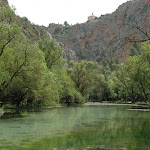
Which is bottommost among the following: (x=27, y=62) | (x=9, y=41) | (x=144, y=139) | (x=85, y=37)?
(x=144, y=139)

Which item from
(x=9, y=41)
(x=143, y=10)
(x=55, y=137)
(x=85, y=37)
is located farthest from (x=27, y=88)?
(x=85, y=37)

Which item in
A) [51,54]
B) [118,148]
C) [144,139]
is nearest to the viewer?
[118,148]

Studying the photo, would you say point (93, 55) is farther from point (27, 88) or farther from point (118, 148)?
point (118, 148)

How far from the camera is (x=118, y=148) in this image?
34.4 feet

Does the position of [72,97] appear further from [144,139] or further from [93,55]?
[93,55]

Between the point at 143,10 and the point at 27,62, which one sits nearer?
the point at 27,62

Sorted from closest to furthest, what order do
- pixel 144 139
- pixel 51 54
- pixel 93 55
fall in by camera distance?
pixel 144 139
pixel 51 54
pixel 93 55

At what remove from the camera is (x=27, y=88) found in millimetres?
36875

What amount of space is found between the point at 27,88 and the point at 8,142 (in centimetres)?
2538

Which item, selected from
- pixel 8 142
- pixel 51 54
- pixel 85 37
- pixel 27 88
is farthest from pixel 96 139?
pixel 85 37

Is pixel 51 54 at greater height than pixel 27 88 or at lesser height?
greater

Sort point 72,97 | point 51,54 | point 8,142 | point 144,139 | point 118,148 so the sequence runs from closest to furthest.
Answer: point 118,148
point 8,142
point 144,139
point 51,54
point 72,97

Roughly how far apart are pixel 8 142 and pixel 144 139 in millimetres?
7220

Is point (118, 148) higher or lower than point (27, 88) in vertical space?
lower
